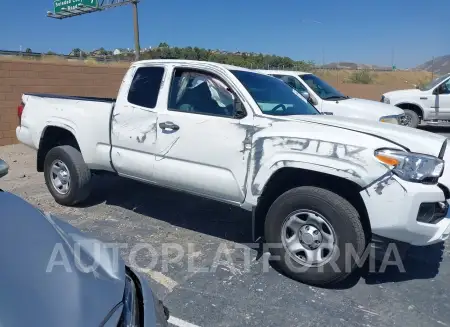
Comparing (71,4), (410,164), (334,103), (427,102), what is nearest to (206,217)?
(410,164)

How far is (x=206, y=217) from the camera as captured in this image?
203 inches

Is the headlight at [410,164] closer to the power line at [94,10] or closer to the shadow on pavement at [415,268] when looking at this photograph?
the shadow on pavement at [415,268]

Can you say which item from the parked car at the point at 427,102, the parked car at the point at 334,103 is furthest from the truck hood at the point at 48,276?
the parked car at the point at 427,102

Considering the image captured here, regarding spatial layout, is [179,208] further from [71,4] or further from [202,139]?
[71,4]

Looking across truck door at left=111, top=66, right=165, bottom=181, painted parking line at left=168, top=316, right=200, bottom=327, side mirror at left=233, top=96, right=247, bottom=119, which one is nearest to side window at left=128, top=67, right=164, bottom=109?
truck door at left=111, top=66, right=165, bottom=181

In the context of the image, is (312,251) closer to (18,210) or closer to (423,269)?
(423,269)

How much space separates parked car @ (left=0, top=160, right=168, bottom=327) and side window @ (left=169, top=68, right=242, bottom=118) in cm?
203

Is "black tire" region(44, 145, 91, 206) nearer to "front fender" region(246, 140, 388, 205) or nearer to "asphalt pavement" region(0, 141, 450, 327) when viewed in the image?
"asphalt pavement" region(0, 141, 450, 327)

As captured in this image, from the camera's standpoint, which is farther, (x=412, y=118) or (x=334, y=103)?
(x=412, y=118)

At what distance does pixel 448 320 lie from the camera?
3016mm

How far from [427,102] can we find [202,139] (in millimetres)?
10838

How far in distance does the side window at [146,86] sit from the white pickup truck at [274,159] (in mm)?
14

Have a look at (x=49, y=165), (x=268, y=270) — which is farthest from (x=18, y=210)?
(x=49, y=165)

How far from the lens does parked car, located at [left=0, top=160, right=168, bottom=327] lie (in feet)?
5.08
